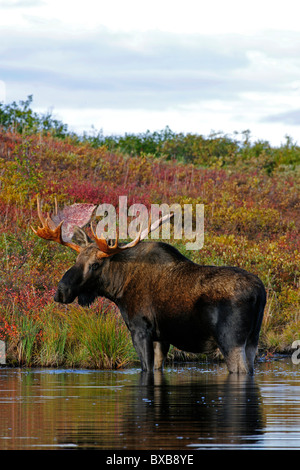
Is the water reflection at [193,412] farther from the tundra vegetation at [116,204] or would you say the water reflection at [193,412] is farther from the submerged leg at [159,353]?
the tundra vegetation at [116,204]

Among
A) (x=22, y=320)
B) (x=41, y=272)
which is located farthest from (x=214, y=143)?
(x=22, y=320)

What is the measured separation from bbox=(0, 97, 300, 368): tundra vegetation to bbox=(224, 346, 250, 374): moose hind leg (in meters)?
2.89

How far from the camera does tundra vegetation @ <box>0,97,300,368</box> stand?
14.4m

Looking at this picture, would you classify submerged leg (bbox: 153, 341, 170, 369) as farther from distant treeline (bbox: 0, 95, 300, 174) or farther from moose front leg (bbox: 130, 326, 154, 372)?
distant treeline (bbox: 0, 95, 300, 174)

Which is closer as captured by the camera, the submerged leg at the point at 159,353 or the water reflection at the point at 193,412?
the water reflection at the point at 193,412

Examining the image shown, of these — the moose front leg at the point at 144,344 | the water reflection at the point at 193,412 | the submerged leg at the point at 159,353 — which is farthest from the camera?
the submerged leg at the point at 159,353

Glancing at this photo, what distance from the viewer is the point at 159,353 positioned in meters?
12.5

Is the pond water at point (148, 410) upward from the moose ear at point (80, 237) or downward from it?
downward

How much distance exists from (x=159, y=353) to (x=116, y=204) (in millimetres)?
13546

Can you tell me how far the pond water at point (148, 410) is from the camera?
705cm

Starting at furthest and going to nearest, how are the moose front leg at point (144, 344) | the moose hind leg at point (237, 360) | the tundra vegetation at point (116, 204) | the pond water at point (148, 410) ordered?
the tundra vegetation at point (116, 204) < the moose front leg at point (144, 344) < the moose hind leg at point (237, 360) < the pond water at point (148, 410)

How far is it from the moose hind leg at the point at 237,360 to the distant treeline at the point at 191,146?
23.7m

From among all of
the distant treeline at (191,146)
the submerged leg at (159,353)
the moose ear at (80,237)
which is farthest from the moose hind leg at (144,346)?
the distant treeline at (191,146)

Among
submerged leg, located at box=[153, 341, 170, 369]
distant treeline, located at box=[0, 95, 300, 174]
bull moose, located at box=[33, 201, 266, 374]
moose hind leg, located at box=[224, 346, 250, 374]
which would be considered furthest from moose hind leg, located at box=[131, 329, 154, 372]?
distant treeline, located at box=[0, 95, 300, 174]
